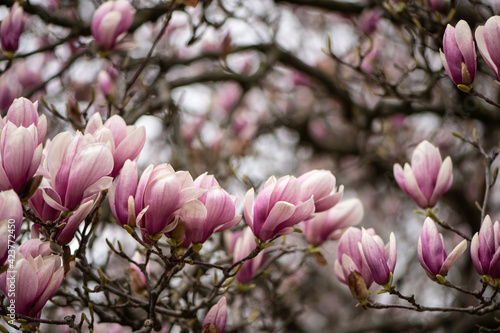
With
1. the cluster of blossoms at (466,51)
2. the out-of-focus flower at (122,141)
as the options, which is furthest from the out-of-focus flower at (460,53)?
the out-of-focus flower at (122,141)

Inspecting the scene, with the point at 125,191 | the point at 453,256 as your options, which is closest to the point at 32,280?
the point at 125,191

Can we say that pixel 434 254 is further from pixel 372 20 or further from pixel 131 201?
pixel 372 20

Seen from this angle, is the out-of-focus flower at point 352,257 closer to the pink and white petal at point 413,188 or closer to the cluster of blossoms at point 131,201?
the cluster of blossoms at point 131,201

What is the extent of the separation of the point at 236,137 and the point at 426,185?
6.29 feet

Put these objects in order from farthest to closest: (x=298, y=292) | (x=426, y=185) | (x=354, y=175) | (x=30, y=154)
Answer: (x=354, y=175)
(x=298, y=292)
(x=426, y=185)
(x=30, y=154)

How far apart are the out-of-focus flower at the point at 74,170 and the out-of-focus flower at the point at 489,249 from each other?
79 cm

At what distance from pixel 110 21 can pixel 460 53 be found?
1046mm

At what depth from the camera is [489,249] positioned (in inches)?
40.4

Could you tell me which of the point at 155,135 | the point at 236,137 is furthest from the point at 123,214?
the point at 155,135

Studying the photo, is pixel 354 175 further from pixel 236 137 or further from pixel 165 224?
pixel 165 224

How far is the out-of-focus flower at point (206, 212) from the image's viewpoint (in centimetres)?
97

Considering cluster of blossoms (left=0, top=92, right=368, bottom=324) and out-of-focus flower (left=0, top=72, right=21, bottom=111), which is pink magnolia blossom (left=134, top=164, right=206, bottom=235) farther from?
out-of-focus flower (left=0, top=72, right=21, bottom=111)

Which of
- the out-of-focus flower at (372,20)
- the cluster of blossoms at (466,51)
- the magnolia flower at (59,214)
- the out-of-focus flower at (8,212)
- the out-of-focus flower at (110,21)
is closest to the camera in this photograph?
the out-of-focus flower at (8,212)

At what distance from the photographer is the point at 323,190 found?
1.11 m
